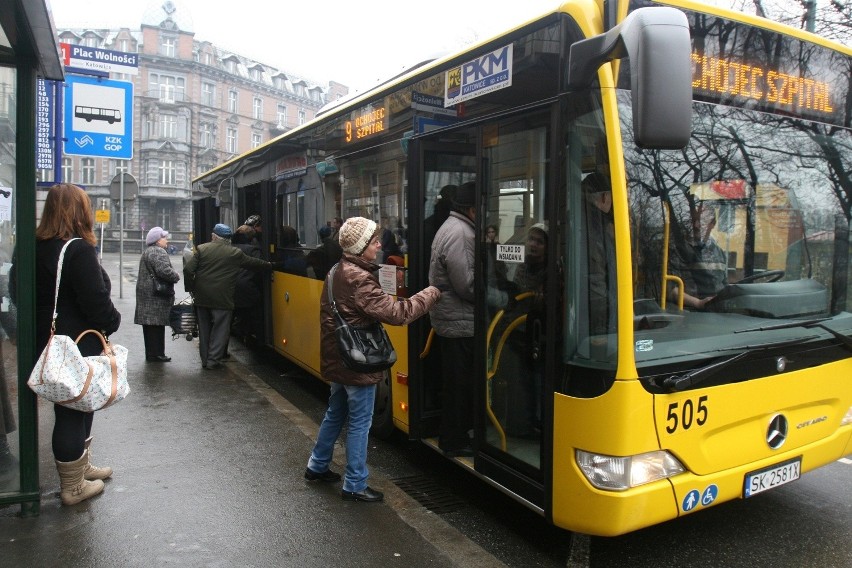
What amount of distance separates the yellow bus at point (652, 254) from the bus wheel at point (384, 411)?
1.14 metres

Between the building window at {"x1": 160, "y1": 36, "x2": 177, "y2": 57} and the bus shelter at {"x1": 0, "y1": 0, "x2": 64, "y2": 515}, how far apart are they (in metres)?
76.9

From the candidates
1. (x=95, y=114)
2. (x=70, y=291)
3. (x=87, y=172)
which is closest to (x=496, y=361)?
(x=70, y=291)

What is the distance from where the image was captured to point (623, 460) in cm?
316

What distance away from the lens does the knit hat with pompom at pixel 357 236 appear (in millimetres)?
Answer: 4195

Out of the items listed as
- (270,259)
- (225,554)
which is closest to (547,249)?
(225,554)

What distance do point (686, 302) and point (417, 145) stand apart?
217 cm

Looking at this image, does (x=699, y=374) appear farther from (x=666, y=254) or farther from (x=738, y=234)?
(x=738, y=234)

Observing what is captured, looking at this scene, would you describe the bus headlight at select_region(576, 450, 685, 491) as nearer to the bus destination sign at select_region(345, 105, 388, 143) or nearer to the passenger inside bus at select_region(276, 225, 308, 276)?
the bus destination sign at select_region(345, 105, 388, 143)

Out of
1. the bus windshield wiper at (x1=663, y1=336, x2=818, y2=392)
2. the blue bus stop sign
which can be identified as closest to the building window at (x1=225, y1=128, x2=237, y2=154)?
the blue bus stop sign

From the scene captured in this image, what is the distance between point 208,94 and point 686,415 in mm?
79686

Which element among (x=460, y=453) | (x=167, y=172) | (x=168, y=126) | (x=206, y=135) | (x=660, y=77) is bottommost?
(x=460, y=453)

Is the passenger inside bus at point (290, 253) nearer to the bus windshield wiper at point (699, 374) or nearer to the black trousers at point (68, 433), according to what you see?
the black trousers at point (68, 433)

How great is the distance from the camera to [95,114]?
31.4 feet

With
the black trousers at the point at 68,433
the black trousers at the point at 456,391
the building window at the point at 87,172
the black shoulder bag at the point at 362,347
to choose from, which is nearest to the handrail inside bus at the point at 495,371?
the black trousers at the point at 456,391
